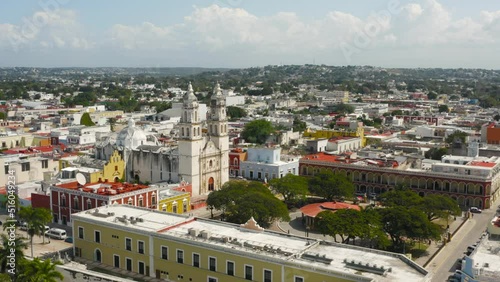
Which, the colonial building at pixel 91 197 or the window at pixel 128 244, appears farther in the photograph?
the colonial building at pixel 91 197

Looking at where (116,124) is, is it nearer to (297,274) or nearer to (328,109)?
(328,109)

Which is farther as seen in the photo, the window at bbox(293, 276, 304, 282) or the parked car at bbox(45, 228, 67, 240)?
the parked car at bbox(45, 228, 67, 240)

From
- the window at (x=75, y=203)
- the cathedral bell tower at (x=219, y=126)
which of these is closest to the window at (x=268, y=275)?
the window at (x=75, y=203)

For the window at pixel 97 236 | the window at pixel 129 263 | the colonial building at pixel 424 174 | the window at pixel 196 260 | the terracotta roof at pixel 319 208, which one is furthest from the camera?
the colonial building at pixel 424 174

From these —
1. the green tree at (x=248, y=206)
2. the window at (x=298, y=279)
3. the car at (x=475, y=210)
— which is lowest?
the car at (x=475, y=210)

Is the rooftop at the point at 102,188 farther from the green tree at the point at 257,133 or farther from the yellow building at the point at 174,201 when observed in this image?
the green tree at the point at 257,133

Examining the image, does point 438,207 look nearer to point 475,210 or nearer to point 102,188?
point 475,210

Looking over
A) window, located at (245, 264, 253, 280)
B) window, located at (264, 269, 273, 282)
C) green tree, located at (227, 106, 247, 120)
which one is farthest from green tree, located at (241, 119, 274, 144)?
window, located at (264, 269, 273, 282)

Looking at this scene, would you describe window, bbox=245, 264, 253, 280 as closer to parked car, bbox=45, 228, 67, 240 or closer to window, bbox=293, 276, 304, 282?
window, bbox=293, 276, 304, 282
